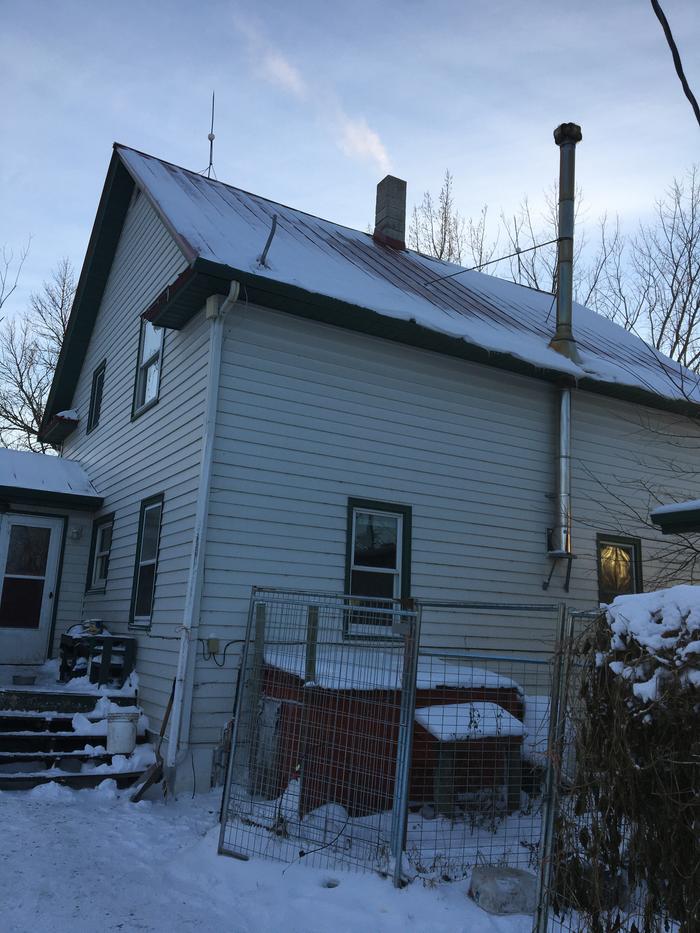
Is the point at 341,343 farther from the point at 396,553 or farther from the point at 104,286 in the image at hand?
the point at 104,286

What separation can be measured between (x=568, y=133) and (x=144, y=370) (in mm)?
8196

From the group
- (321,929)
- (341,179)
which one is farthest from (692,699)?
(341,179)

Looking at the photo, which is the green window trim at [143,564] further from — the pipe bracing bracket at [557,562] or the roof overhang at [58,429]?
the roof overhang at [58,429]

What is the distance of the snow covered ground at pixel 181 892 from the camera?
178 inches

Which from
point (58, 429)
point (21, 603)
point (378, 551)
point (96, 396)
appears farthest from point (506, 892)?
point (58, 429)

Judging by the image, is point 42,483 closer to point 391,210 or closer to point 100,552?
point 100,552

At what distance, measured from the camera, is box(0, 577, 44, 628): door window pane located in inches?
460

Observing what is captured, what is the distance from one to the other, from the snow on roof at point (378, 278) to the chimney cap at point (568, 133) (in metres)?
2.80

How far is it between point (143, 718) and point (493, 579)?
4.76 m

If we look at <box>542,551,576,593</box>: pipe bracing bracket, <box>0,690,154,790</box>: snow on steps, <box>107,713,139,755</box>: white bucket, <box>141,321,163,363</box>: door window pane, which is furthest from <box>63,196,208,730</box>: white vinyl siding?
<box>542,551,576,593</box>: pipe bracing bracket

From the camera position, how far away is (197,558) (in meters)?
8.30

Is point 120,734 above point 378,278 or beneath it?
beneath

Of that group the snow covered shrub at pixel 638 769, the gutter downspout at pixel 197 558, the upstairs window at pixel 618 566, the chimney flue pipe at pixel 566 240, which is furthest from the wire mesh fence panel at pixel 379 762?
the chimney flue pipe at pixel 566 240

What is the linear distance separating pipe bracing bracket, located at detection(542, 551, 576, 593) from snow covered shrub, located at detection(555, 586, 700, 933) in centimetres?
717
